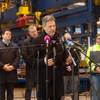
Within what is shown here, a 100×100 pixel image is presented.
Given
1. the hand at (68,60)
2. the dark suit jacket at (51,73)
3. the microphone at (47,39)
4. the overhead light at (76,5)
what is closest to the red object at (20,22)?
the overhead light at (76,5)

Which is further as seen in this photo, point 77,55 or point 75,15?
point 75,15

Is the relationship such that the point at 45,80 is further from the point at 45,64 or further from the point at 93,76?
the point at 93,76

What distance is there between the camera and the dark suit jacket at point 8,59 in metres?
8.62

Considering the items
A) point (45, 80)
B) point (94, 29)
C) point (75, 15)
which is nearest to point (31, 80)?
point (45, 80)

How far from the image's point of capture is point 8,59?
866 cm

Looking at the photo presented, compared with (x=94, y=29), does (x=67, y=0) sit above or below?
above

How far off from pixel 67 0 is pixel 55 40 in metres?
8.81

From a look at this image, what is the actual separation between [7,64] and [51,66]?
1.98 m

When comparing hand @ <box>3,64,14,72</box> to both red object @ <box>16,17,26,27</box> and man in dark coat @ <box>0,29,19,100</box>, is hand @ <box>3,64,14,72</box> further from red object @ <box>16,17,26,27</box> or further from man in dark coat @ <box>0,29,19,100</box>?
red object @ <box>16,17,26,27</box>

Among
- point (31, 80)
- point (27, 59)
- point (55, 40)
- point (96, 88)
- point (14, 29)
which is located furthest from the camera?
point (14, 29)

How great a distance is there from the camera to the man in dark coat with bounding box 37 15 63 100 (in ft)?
21.7

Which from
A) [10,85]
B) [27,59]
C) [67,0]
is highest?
[67,0]

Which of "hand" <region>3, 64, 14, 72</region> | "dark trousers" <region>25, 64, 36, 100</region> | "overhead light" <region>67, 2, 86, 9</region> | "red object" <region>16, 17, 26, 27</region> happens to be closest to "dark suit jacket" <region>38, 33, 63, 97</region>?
"hand" <region>3, 64, 14, 72</region>

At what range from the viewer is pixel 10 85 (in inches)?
347
